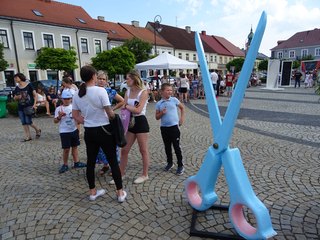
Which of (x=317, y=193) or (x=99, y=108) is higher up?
(x=99, y=108)

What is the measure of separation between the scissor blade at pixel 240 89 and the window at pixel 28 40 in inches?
1227

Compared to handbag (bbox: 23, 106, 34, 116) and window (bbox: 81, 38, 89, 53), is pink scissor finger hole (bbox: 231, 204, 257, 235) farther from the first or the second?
window (bbox: 81, 38, 89, 53)

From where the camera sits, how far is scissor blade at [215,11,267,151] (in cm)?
222

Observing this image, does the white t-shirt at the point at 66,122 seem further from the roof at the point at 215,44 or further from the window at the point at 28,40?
the roof at the point at 215,44

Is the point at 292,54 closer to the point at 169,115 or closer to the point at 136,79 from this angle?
the point at 169,115

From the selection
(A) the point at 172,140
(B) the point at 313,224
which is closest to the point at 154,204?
(A) the point at 172,140

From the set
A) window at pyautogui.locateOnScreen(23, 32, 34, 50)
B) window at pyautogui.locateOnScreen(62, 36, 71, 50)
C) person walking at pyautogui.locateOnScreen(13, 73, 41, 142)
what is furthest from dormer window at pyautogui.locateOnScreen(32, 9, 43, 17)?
person walking at pyautogui.locateOnScreen(13, 73, 41, 142)

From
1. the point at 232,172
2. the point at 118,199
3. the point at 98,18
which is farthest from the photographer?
the point at 98,18

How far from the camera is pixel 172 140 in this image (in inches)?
167

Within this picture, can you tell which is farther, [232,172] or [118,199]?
[118,199]

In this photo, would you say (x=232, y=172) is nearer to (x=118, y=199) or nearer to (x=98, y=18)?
(x=118, y=199)

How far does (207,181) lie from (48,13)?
1384 inches

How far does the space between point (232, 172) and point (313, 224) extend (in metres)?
1.18

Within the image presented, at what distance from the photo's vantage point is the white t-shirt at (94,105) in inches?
122
